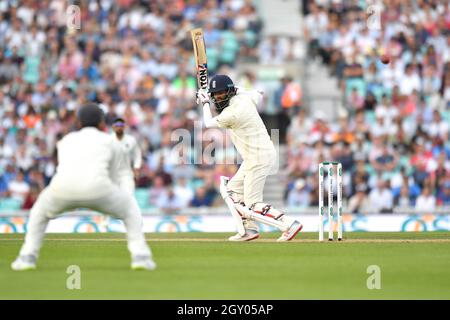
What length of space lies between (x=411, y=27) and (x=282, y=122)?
13.3 ft

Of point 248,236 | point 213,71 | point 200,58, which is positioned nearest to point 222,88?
point 200,58

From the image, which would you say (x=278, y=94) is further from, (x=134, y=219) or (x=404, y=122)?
(x=134, y=219)

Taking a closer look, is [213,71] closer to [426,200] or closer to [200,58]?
[426,200]

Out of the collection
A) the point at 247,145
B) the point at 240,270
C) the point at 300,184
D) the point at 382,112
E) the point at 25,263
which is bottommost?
the point at 240,270

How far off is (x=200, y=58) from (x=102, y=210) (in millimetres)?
5220

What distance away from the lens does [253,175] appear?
542 inches

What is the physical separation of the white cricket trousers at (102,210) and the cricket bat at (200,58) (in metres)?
4.84

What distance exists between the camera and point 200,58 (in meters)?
15.0

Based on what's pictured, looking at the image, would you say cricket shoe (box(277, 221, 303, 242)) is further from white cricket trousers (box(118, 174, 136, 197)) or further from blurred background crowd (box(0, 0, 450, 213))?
blurred background crowd (box(0, 0, 450, 213))

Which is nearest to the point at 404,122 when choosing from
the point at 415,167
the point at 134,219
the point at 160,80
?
the point at 415,167

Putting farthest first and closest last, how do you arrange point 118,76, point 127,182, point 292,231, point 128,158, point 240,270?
point 118,76 < point 128,158 < point 127,182 < point 292,231 < point 240,270

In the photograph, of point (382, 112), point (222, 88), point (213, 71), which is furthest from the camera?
point (213, 71)

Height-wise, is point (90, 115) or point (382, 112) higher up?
point (382, 112)

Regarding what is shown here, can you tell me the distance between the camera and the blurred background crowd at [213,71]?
20.5m
